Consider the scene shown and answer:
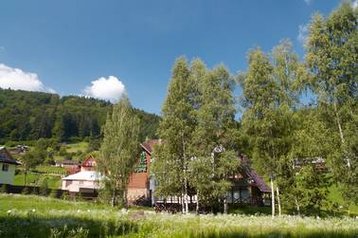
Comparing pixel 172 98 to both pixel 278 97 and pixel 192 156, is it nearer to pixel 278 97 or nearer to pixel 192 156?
pixel 192 156

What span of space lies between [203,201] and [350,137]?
19.9 metres

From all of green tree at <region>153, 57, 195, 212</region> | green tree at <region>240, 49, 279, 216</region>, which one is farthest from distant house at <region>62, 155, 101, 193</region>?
green tree at <region>240, 49, 279, 216</region>

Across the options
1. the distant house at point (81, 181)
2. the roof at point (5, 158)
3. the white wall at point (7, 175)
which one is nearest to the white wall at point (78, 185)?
the distant house at point (81, 181)

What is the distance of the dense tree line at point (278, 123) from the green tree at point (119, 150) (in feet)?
36.2

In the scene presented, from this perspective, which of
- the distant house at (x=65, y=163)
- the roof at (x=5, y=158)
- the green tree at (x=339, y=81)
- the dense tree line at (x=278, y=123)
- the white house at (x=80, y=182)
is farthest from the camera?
the distant house at (x=65, y=163)

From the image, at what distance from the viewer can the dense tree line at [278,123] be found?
2938cm

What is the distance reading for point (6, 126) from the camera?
7672 inches

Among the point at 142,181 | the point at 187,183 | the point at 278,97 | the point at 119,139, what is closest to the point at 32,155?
the point at 142,181

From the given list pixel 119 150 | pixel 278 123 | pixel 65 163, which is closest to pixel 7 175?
pixel 119 150

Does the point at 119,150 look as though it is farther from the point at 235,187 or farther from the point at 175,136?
the point at 235,187

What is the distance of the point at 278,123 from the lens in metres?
38.1

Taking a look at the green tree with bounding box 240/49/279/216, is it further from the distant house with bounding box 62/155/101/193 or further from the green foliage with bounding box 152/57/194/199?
the distant house with bounding box 62/155/101/193

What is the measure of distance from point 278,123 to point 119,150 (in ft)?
84.2

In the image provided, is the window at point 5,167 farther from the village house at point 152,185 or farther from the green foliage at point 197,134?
the green foliage at point 197,134
